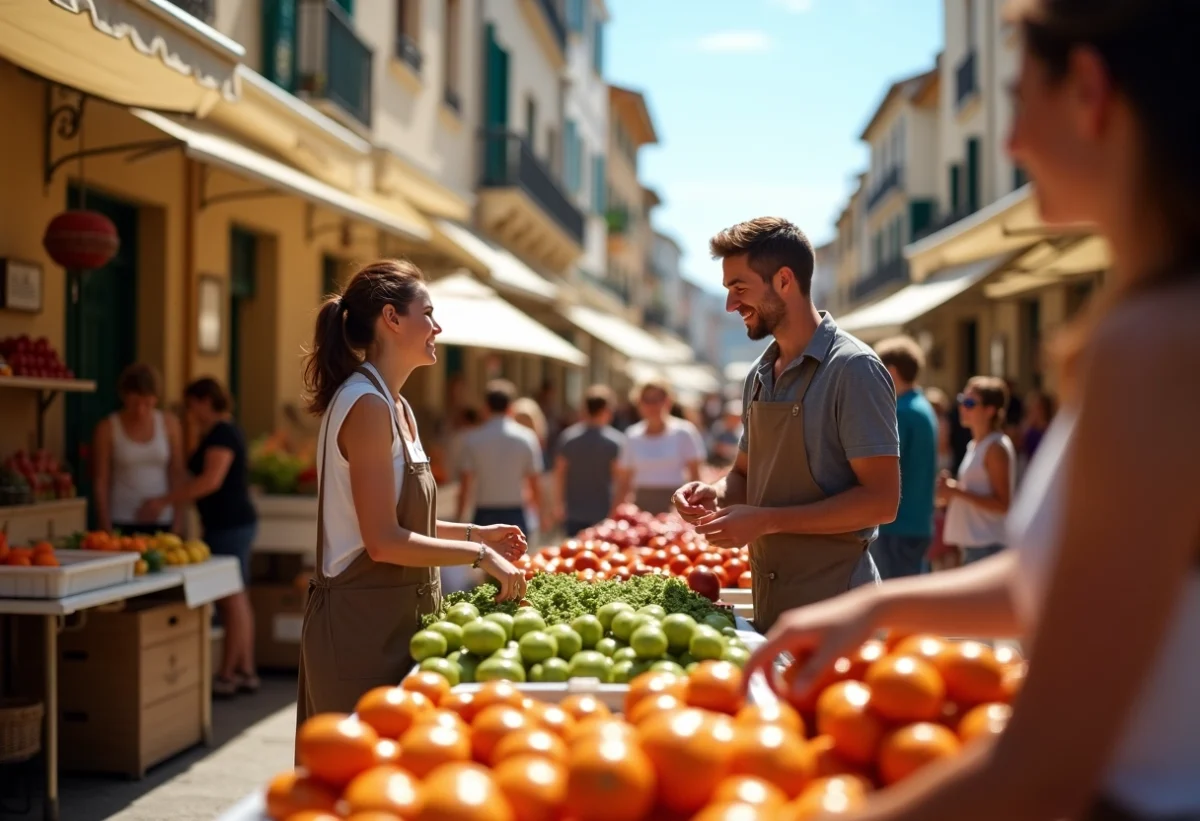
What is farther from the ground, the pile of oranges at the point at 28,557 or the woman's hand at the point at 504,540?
the woman's hand at the point at 504,540

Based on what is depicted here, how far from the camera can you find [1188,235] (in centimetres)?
127

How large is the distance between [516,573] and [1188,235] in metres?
2.54

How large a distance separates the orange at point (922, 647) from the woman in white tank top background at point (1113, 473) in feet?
2.16

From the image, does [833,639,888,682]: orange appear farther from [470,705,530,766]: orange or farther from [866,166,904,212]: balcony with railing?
[866,166,904,212]: balcony with railing

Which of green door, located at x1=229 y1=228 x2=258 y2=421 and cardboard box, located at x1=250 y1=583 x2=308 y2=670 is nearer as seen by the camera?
cardboard box, located at x1=250 y1=583 x2=308 y2=670

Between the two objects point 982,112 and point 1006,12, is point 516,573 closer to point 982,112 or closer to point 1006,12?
point 1006,12

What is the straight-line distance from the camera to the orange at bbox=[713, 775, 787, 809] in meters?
1.70

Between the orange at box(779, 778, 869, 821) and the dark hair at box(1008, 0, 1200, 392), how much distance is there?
70 centimetres

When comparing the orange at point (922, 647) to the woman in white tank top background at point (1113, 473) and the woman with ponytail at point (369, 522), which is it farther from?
the woman with ponytail at point (369, 522)

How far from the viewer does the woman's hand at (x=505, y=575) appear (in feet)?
11.7

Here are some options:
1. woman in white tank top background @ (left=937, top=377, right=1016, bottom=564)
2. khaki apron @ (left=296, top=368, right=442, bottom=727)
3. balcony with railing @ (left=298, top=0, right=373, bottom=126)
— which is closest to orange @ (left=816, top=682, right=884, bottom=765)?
khaki apron @ (left=296, top=368, right=442, bottom=727)

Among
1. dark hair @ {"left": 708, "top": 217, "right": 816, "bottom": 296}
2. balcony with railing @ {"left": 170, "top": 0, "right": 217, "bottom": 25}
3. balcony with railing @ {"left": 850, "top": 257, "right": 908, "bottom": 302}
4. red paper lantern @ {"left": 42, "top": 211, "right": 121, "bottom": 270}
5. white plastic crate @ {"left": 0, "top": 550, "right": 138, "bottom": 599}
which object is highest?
balcony with railing @ {"left": 850, "top": 257, "right": 908, "bottom": 302}

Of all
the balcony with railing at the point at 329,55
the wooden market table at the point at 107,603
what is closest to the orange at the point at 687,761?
the wooden market table at the point at 107,603

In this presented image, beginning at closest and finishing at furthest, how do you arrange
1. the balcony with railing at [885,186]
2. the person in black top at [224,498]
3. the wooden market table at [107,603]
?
the wooden market table at [107,603] < the person in black top at [224,498] < the balcony with railing at [885,186]
